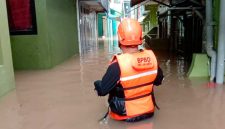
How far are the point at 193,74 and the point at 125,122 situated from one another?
9.29ft

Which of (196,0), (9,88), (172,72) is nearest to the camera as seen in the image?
(9,88)

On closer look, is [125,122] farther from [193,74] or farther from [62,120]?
[193,74]

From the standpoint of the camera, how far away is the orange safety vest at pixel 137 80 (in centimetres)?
282

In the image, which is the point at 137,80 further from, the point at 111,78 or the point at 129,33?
the point at 129,33

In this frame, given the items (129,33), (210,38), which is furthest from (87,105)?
(210,38)

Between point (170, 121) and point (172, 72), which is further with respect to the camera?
point (172, 72)

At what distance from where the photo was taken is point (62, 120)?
10.8ft

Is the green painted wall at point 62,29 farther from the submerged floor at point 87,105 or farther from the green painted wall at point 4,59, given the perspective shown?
the green painted wall at point 4,59

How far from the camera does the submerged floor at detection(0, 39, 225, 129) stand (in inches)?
123

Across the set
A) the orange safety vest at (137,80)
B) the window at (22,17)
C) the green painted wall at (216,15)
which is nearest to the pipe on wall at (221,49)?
the green painted wall at (216,15)

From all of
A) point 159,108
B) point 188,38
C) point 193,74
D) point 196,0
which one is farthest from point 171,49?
point 159,108

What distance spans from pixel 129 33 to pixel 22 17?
480 cm

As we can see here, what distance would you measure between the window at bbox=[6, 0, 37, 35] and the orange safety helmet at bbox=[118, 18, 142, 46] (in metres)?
4.45

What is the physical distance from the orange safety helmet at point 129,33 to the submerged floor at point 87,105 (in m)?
0.99
